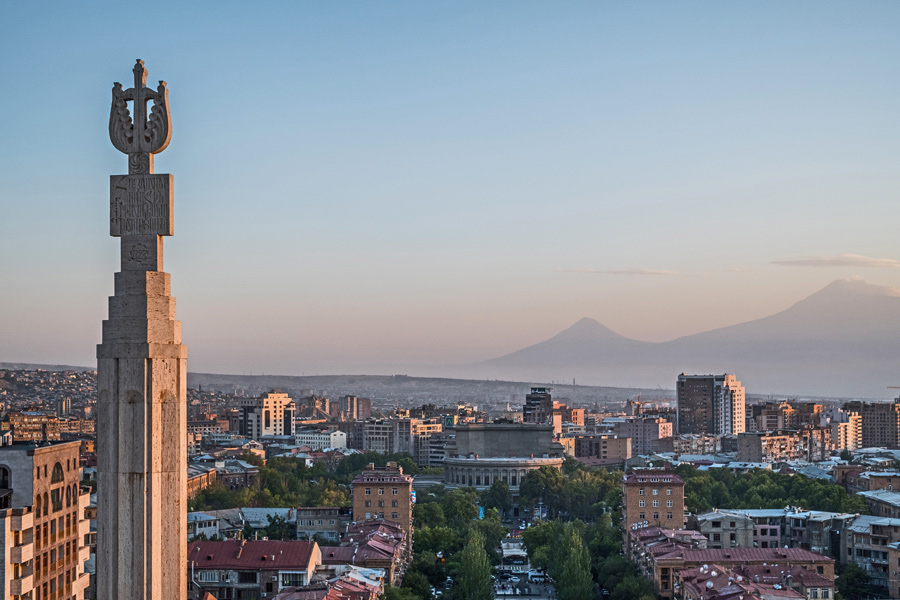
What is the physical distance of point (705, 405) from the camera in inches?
7544

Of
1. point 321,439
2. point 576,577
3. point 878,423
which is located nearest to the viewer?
point 576,577

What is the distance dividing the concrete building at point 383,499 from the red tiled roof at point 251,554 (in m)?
16.5

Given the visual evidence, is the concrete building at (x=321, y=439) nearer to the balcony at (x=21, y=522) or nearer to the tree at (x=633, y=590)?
the tree at (x=633, y=590)

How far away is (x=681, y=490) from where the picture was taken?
2667 inches

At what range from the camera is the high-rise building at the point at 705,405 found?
625ft

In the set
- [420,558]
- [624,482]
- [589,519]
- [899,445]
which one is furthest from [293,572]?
[899,445]

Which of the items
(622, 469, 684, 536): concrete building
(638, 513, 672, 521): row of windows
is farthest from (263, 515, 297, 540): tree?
(638, 513, 672, 521): row of windows

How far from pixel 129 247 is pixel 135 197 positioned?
0.40m

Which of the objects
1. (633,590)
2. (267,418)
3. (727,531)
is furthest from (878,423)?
(633,590)

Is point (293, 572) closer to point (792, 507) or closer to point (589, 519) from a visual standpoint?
point (792, 507)

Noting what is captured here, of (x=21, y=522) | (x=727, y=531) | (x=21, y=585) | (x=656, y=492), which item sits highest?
(x=21, y=522)

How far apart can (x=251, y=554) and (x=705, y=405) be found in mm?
150592

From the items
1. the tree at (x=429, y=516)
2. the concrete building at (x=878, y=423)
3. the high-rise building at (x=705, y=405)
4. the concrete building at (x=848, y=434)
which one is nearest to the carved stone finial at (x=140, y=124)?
the tree at (x=429, y=516)

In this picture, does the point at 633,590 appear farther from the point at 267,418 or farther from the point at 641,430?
the point at 267,418
